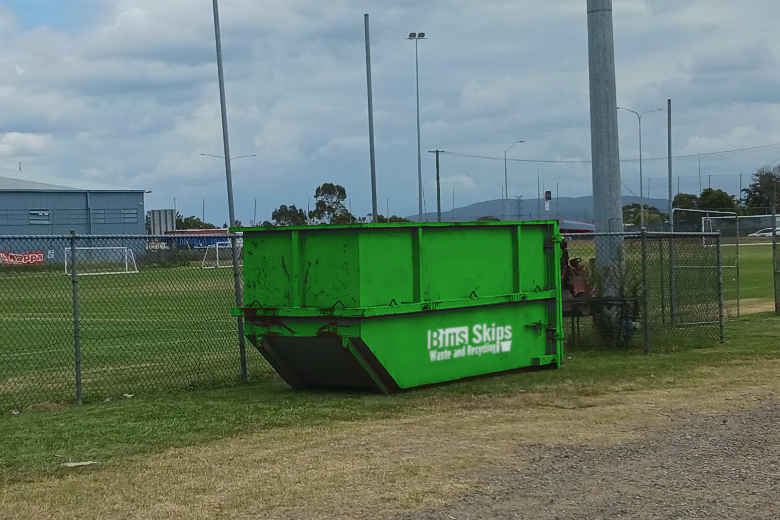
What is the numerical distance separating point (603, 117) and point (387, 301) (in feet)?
26.5

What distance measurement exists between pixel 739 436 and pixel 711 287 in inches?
353

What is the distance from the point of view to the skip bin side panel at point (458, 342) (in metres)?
11.8

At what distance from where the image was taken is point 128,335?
20359 millimetres

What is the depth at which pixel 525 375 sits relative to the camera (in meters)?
13.5

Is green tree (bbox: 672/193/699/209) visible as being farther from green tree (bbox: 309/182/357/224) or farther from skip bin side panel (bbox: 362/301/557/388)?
skip bin side panel (bbox: 362/301/557/388)

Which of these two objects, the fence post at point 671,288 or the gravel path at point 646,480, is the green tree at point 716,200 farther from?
the gravel path at point 646,480

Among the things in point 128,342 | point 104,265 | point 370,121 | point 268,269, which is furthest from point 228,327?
point 370,121

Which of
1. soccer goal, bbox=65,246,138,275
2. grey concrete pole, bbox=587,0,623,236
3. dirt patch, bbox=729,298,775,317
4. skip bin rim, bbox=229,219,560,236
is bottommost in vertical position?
dirt patch, bbox=729,298,775,317

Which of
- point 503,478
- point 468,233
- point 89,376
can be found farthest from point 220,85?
point 503,478

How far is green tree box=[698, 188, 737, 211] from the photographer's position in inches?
4291

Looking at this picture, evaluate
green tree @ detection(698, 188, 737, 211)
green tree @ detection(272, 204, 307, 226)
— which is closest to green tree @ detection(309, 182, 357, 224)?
green tree @ detection(272, 204, 307, 226)

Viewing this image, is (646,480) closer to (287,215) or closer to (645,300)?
(645,300)

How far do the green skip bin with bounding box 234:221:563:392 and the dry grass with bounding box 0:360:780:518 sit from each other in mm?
882

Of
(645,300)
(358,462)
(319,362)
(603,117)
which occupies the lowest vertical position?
(358,462)
